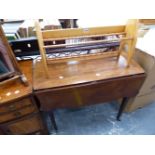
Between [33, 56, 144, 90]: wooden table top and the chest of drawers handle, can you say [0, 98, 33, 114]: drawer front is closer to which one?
the chest of drawers handle

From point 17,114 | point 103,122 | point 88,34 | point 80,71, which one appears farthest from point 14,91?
point 103,122

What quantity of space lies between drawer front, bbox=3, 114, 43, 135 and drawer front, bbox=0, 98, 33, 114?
163 millimetres

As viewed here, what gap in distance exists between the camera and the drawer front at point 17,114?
110 centimetres

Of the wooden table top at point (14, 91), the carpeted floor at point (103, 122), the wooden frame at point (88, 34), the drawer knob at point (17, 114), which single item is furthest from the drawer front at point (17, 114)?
the carpeted floor at point (103, 122)

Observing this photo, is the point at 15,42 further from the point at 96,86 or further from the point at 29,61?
the point at 96,86

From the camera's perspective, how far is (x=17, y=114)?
1.14 m

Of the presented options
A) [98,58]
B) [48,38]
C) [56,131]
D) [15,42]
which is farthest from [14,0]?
[56,131]

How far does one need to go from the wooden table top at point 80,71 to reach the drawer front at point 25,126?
0.33 m

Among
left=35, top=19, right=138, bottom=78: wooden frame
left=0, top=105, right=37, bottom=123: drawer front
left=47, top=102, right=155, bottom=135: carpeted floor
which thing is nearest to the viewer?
left=35, top=19, right=138, bottom=78: wooden frame

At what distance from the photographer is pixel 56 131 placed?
1.60 meters

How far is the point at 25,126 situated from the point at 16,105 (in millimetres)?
299

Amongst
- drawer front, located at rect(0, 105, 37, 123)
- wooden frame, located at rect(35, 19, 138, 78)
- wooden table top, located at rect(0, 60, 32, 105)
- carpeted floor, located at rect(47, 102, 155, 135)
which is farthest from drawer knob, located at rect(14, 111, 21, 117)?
carpeted floor, located at rect(47, 102, 155, 135)

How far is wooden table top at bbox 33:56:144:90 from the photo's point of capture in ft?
3.65

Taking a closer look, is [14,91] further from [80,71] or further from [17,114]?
[80,71]
